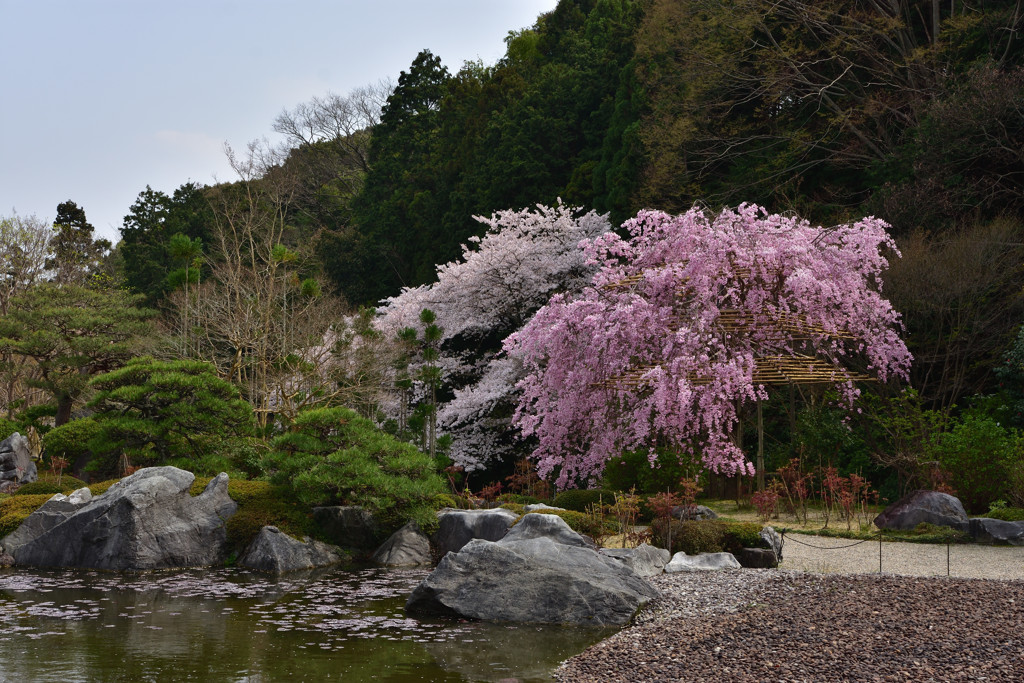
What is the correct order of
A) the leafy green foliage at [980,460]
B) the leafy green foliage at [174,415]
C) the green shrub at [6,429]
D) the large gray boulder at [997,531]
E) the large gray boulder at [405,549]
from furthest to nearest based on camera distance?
the green shrub at [6,429] → the leafy green foliage at [174,415] → the leafy green foliage at [980,460] → the large gray boulder at [405,549] → the large gray boulder at [997,531]

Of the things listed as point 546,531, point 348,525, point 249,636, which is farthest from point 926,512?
point 249,636

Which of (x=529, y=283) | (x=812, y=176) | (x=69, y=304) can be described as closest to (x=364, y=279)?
(x=69, y=304)

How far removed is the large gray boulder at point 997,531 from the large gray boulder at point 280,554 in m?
8.66

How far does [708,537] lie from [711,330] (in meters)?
4.58

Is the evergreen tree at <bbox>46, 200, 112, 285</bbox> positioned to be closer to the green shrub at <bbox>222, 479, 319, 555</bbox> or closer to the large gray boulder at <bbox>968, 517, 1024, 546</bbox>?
the green shrub at <bbox>222, 479, 319, 555</bbox>

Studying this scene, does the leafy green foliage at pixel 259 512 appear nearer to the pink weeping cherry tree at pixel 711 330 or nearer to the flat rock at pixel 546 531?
the flat rock at pixel 546 531

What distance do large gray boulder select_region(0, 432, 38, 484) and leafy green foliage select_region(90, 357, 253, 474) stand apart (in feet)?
15.0

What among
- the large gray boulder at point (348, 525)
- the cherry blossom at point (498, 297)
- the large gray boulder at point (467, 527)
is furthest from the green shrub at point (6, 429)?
the large gray boulder at point (467, 527)

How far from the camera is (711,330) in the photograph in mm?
14742

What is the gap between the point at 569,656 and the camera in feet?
24.0

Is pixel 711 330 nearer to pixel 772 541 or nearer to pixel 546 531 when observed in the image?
pixel 772 541

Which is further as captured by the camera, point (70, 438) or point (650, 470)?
point (70, 438)

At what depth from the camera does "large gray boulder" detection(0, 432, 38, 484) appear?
18.8 metres

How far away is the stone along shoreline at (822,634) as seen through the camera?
6.25 meters
